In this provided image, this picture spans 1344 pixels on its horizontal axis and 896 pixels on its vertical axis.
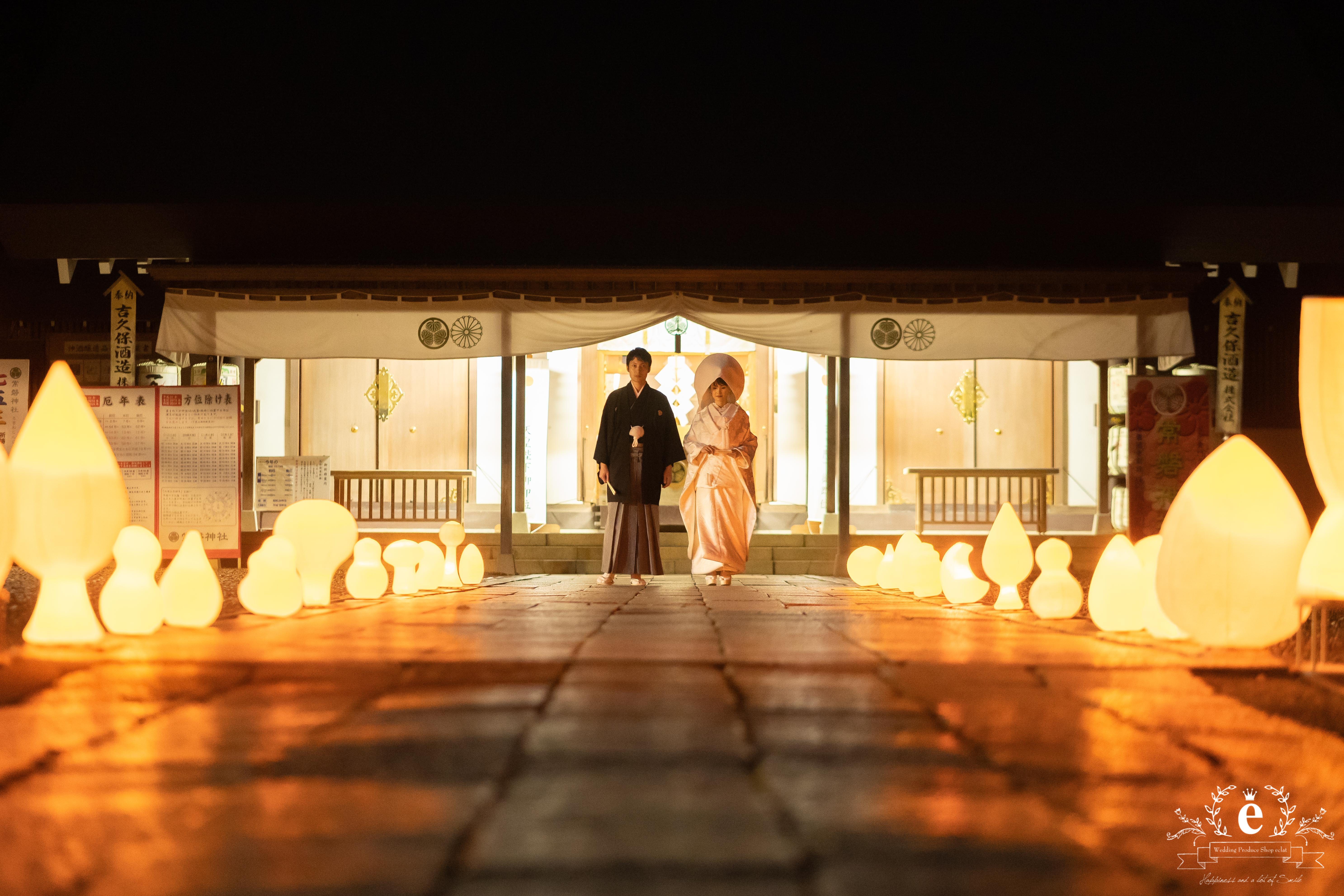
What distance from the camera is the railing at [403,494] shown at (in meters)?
8.57

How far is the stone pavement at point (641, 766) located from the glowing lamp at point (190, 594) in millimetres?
280

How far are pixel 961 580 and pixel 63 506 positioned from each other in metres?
3.47

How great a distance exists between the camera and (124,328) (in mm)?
7980

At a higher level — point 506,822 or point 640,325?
point 640,325

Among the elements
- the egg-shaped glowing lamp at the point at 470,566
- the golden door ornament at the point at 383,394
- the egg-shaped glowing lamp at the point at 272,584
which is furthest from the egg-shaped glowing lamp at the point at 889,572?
the golden door ornament at the point at 383,394

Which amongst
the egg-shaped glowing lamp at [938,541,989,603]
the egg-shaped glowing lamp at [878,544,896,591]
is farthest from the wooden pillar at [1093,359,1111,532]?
the egg-shaped glowing lamp at [938,541,989,603]

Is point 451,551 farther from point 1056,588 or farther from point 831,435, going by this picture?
point 831,435

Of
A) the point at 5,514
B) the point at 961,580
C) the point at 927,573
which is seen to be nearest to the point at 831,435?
the point at 927,573

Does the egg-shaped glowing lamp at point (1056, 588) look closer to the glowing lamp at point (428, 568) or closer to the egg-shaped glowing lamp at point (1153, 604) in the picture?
the egg-shaped glowing lamp at point (1153, 604)

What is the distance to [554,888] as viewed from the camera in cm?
103

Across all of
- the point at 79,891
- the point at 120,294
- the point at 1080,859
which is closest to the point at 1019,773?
the point at 1080,859

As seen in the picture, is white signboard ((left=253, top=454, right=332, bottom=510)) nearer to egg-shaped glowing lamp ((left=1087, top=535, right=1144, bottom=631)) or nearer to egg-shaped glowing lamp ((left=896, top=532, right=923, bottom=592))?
egg-shaped glowing lamp ((left=896, top=532, right=923, bottom=592))

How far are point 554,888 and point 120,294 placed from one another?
28.6 feet

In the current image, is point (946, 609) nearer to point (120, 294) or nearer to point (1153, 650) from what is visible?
point (1153, 650)
